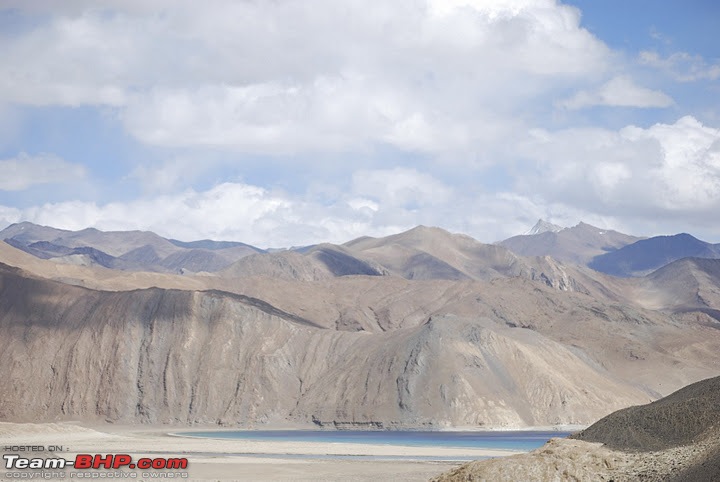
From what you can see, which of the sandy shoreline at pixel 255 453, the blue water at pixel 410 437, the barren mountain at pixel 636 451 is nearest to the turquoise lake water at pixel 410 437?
the blue water at pixel 410 437

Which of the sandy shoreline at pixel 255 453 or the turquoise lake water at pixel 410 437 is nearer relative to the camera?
the sandy shoreline at pixel 255 453

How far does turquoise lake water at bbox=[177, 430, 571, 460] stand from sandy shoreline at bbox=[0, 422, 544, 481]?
5.29m

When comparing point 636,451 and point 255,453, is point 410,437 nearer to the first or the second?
point 255,453

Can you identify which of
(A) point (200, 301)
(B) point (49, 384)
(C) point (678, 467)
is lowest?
(C) point (678, 467)

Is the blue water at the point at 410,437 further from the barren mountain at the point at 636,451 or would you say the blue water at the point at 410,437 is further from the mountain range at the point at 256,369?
the barren mountain at the point at 636,451

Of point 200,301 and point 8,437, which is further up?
point 200,301

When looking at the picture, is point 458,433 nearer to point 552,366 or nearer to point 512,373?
point 512,373

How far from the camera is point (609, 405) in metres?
148

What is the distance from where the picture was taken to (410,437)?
118250mm

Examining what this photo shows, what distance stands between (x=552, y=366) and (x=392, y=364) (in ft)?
89.2

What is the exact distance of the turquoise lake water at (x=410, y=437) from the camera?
10334 cm

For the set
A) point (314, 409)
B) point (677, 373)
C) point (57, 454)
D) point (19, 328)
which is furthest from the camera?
point (677, 373)

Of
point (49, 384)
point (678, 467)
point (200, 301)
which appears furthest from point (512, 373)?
point (678, 467)

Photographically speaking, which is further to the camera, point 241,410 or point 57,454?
point 241,410
